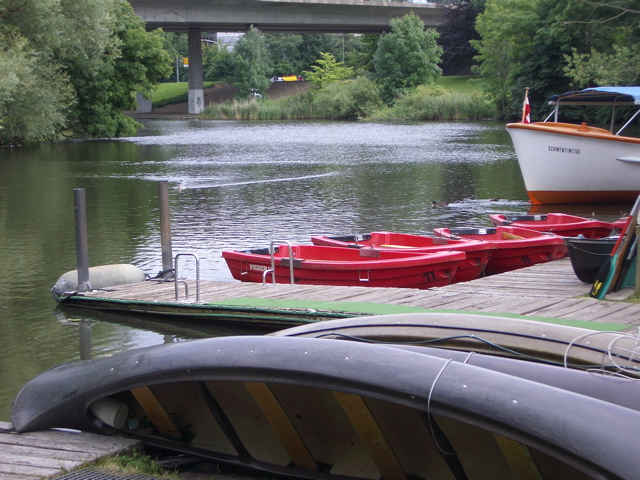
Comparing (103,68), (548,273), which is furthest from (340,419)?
(103,68)

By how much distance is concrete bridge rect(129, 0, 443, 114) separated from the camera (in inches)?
2675

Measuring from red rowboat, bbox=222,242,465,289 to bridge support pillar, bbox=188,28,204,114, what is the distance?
235 feet

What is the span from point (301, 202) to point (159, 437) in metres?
17.0

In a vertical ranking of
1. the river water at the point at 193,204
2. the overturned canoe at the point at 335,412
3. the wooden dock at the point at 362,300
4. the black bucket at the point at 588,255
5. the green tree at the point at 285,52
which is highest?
the green tree at the point at 285,52

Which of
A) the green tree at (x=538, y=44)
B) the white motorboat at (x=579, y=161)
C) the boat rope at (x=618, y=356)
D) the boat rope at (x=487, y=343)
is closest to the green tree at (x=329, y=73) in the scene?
the green tree at (x=538, y=44)

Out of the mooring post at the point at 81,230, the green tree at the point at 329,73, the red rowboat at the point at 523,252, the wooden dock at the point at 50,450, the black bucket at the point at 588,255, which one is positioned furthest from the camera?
the green tree at the point at 329,73

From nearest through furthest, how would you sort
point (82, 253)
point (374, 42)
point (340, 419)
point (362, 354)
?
point (362, 354)
point (340, 419)
point (82, 253)
point (374, 42)

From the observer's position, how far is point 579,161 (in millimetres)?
20531

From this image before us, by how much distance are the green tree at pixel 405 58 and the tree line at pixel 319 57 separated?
A: 108mm

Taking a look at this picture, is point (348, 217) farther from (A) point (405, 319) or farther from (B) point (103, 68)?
(B) point (103, 68)

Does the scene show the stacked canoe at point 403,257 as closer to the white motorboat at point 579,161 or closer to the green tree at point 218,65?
the white motorboat at point 579,161

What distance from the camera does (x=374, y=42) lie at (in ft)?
291

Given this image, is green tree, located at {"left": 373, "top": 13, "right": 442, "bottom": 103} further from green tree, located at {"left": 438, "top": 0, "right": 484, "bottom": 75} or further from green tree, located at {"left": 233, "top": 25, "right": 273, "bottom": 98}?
green tree, located at {"left": 233, "top": 25, "right": 273, "bottom": 98}

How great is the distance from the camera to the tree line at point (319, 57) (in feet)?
109
